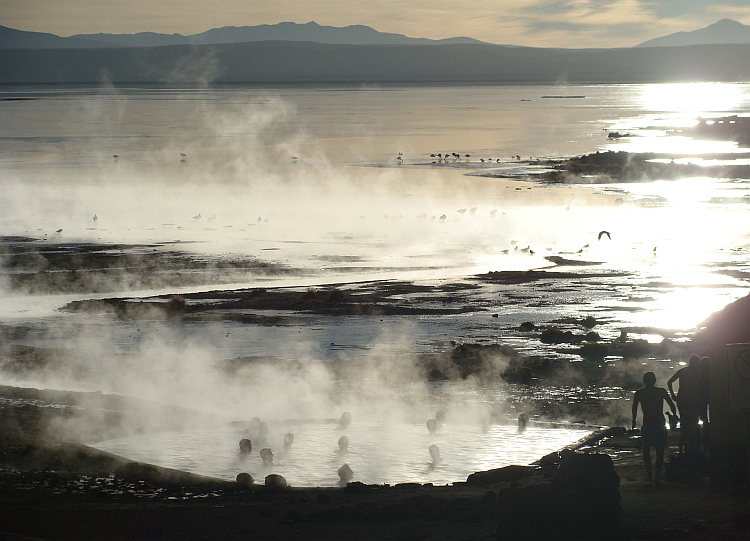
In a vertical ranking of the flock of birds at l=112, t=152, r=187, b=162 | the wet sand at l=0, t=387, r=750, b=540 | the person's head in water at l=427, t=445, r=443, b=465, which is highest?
the flock of birds at l=112, t=152, r=187, b=162

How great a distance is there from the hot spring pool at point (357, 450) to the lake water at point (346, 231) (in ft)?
0.66

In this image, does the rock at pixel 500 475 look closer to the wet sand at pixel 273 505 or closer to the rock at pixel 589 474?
the wet sand at pixel 273 505

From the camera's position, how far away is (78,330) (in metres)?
27.1

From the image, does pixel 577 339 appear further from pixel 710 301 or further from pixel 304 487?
pixel 304 487

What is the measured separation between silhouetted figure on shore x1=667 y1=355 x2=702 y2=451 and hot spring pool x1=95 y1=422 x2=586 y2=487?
8.53 ft

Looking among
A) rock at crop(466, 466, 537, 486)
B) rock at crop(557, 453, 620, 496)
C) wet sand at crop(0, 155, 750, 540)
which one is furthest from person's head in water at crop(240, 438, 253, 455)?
rock at crop(557, 453, 620, 496)

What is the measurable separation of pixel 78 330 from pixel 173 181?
44561mm

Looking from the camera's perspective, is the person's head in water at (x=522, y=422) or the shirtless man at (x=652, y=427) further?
the person's head in water at (x=522, y=422)

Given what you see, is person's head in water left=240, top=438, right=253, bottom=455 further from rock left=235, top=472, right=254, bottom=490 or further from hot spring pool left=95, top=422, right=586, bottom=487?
rock left=235, top=472, right=254, bottom=490

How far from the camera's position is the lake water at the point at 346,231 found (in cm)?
2253

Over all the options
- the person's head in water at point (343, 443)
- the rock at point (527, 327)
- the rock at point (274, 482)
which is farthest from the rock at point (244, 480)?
the rock at point (527, 327)

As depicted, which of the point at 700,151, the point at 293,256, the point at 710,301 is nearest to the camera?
the point at 710,301

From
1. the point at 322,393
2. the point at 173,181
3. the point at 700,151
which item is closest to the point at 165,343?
the point at 322,393

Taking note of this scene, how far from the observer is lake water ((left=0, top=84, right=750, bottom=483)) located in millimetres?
22531
